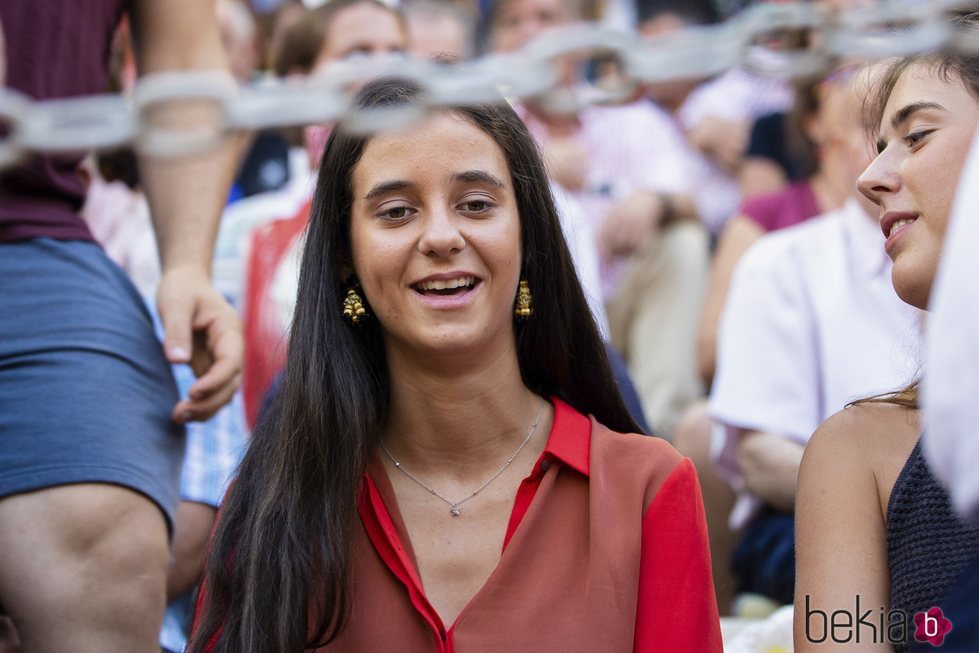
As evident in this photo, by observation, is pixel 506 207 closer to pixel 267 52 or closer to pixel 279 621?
pixel 279 621

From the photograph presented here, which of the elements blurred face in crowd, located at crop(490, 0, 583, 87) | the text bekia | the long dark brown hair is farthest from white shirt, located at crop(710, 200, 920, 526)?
blurred face in crowd, located at crop(490, 0, 583, 87)

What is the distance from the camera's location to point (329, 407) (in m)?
2.49

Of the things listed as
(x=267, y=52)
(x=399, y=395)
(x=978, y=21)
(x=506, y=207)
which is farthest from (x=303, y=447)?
(x=267, y=52)

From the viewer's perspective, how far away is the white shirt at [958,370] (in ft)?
3.85

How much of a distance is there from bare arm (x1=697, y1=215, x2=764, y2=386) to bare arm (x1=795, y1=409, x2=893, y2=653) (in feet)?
7.40

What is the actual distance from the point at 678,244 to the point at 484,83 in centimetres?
388

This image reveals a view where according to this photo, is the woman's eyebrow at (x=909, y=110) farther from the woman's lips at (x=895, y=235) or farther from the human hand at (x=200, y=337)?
the human hand at (x=200, y=337)

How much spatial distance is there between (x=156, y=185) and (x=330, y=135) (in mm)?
415

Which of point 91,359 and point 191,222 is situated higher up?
point 191,222

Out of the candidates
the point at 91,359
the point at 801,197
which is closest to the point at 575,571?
the point at 91,359

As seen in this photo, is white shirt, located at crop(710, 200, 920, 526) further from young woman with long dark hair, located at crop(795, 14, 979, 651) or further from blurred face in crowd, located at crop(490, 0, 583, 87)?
blurred face in crowd, located at crop(490, 0, 583, 87)

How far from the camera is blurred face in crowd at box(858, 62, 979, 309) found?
2119 millimetres

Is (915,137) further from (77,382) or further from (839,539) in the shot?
(77,382)

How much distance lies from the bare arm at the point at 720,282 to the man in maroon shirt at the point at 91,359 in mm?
2218
